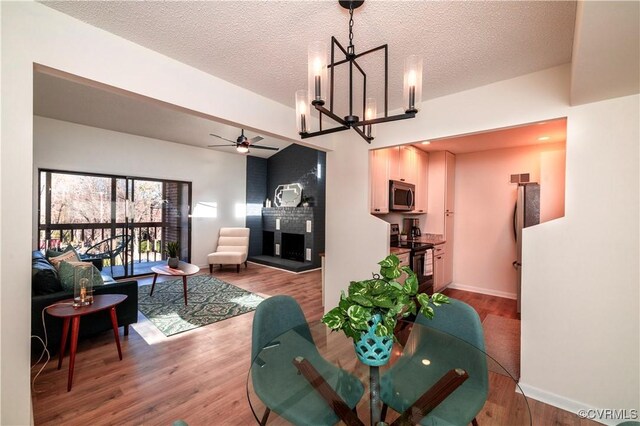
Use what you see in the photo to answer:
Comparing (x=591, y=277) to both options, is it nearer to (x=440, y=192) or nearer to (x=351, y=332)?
(x=351, y=332)

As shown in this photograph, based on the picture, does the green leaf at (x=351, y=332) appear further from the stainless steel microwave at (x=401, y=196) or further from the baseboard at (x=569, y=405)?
the stainless steel microwave at (x=401, y=196)

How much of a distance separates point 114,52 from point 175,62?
1.31 feet

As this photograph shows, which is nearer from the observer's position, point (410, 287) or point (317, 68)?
point (410, 287)

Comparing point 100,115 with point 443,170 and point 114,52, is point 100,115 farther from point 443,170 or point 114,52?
point 443,170

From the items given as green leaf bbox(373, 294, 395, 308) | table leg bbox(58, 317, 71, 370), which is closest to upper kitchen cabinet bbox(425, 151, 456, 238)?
green leaf bbox(373, 294, 395, 308)

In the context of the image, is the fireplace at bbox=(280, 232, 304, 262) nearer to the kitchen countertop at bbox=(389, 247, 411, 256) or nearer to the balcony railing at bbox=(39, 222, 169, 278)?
the balcony railing at bbox=(39, 222, 169, 278)

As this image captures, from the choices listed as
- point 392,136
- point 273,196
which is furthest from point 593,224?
point 273,196

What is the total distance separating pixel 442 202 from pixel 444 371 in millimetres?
3564

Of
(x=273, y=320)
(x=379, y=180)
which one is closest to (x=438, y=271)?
(x=379, y=180)

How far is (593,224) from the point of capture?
187cm

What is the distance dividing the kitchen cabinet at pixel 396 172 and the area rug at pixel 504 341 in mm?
1847

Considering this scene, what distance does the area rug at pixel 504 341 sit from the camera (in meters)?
2.52

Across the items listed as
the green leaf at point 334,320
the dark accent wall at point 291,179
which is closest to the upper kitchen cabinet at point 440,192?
the dark accent wall at point 291,179

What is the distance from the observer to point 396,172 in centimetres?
386
